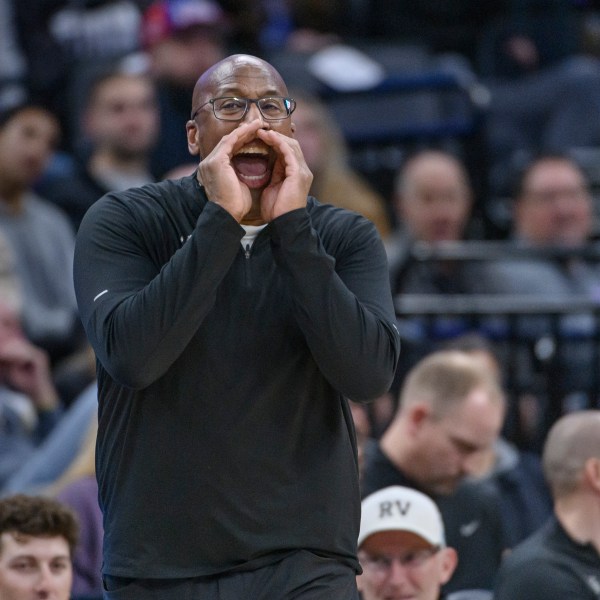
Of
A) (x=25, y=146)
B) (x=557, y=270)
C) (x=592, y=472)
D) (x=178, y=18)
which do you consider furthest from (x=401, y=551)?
(x=178, y=18)

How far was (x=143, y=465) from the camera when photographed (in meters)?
3.04

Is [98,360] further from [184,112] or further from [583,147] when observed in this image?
[583,147]

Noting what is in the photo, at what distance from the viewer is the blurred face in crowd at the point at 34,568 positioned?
4.57 meters

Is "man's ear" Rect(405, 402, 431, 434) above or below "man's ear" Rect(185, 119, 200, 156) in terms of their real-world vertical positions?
below

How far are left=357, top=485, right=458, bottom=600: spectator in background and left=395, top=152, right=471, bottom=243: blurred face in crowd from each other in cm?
329

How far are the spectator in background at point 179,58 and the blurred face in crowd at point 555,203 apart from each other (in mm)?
2098

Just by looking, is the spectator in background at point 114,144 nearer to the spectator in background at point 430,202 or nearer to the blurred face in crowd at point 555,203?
the spectator in background at point 430,202

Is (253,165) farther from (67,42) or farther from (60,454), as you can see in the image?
(67,42)

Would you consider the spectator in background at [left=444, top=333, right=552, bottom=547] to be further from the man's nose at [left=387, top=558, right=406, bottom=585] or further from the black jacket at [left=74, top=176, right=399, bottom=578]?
the black jacket at [left=74, top=176, right=399, bottom=578]

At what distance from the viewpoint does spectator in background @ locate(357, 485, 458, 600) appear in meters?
4.92

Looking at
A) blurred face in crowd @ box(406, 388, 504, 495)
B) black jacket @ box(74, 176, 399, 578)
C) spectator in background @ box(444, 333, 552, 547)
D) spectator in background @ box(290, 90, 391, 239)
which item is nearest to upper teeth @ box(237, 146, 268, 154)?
black jacket @ box(74, 176, 399, 578)

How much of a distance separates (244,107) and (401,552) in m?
2.26

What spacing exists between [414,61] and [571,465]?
5962 mm

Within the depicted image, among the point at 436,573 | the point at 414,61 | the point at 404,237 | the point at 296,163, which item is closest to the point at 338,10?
the point at 414,61
